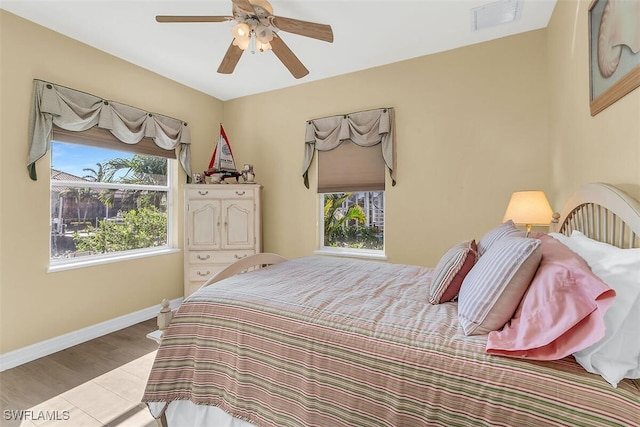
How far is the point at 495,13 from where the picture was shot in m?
2.36

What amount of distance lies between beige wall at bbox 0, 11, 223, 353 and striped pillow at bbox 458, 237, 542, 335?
327 cm

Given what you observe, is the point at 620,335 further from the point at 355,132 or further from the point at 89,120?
the point at 89,120

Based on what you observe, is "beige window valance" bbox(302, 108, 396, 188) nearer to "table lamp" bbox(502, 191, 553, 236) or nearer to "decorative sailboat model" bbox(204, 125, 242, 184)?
"decorative sailboat model" bbox(204, 125, 242, 184)

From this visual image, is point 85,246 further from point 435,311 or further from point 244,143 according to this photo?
point 435,311

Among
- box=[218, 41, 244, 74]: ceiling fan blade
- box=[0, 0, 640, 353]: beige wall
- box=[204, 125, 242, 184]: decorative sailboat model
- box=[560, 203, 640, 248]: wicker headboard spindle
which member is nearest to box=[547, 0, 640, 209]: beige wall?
box=[0, 0, 640, 353]: beige wall

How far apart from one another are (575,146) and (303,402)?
7.08ft

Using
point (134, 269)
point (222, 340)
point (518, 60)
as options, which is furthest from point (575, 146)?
point (134, 269)

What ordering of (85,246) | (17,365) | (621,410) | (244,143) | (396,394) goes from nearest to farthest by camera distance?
(621,410) → (396,394) → (17,365) → (85,246) → (244,143)

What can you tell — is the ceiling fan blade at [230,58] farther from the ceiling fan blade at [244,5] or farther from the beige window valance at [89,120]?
the beige window valance at [89,120]

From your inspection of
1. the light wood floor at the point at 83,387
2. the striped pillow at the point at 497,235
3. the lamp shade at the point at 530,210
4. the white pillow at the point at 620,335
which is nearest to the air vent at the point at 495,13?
the lamp shade at the point at 530,210

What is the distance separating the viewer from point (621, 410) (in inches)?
30.5

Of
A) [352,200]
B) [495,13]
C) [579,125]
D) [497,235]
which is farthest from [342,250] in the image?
[495,13]

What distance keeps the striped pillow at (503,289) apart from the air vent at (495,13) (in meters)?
2.09

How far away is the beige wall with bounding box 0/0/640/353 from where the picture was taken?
91.5 inches
